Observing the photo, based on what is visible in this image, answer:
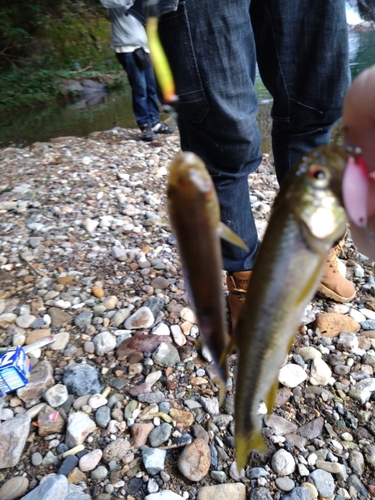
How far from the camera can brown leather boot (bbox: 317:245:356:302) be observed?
2873mm

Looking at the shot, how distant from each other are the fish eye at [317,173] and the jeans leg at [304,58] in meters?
1.57

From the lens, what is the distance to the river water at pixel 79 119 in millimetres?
9453

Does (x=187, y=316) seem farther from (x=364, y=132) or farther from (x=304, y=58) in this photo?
(x=364, y=132)

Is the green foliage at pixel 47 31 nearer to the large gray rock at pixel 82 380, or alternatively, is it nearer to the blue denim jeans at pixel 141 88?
the blue denim jeans at pixel 141 88

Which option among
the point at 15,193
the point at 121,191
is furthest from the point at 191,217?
the point at 15,193

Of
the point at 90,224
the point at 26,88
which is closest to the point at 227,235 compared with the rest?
the point at 90,224

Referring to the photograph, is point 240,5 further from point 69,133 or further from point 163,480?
point 69,133

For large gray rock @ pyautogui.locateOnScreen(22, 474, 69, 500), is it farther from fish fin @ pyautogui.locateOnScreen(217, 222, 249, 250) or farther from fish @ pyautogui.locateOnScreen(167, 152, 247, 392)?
fish fin @ pyautogui.locateOnScreen(217, 222, 249, 250)

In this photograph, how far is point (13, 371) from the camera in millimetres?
2254

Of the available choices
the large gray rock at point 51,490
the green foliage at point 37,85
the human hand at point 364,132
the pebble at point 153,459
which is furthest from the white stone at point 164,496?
the green foliage at point 37,85

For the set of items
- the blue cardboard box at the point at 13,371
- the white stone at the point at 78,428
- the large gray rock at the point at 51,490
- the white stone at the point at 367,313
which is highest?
the blue cardboard box at the point at 13,371

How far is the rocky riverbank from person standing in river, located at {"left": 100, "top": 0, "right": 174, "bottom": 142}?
12.4ft

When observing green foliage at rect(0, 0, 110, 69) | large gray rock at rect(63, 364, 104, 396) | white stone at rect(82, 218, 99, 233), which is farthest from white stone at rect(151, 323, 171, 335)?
green foliage at rect(0, 0, 110, 69)

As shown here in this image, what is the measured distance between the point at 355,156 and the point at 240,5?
1319 millimetres
